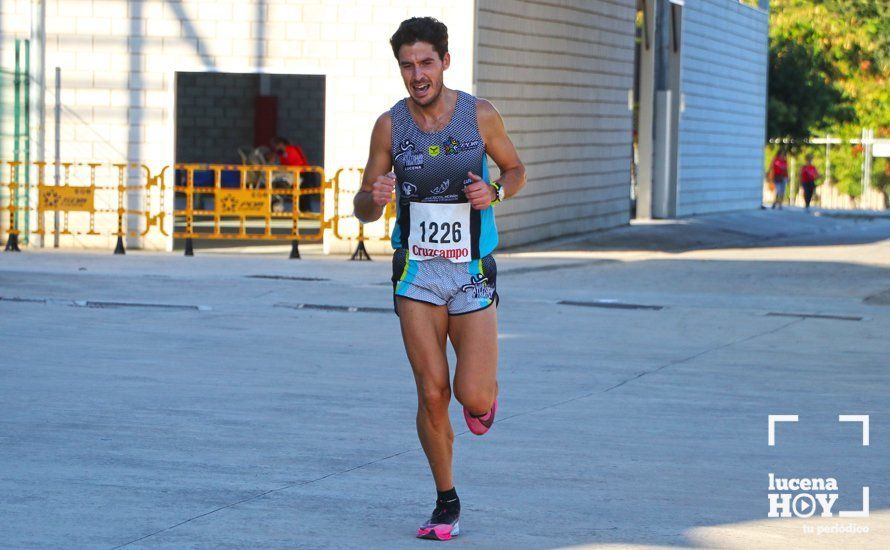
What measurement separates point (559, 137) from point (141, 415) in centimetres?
1836

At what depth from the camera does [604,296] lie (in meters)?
17.8

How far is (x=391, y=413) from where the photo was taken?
989 cm

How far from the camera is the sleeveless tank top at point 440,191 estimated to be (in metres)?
6.81

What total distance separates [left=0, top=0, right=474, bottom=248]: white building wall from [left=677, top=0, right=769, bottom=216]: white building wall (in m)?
13.7

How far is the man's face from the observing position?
6781mm

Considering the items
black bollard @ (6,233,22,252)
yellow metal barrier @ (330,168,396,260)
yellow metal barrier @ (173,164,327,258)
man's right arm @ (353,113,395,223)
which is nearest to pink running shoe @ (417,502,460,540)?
man's right arm @ (353,113,395,223)

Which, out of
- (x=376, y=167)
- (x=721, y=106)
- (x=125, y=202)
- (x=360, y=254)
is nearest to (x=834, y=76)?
(x=721, y=106)

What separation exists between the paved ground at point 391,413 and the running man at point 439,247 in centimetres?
54

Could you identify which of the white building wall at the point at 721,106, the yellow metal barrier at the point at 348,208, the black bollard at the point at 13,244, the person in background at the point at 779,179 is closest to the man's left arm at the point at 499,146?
the yellow metal barrier at the point at 348,208

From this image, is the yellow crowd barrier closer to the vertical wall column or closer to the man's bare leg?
the vertical wall column

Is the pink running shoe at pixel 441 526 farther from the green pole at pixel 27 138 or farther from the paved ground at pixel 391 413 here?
the green pole at pixel 27 138

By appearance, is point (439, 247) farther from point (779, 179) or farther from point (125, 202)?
point (779, 179)

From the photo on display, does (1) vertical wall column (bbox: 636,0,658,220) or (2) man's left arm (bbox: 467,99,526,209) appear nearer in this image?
(2) man's left arm (bbox: 467,99,526,209)

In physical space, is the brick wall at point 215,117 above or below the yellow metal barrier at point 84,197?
above
